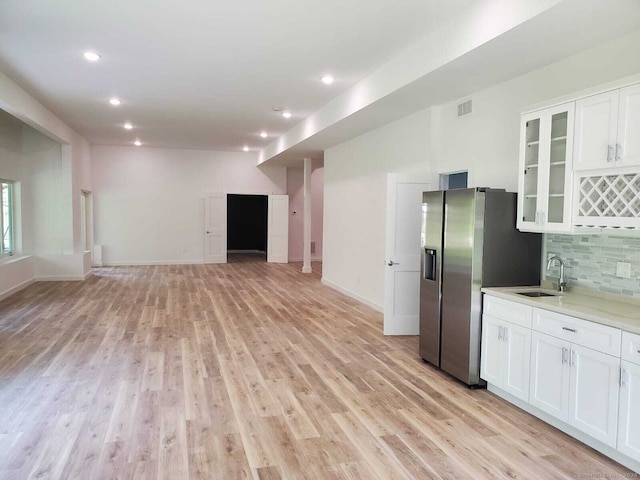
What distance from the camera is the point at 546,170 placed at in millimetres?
3461

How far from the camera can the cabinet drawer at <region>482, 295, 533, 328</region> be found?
10.9 feet

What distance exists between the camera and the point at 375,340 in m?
5.24

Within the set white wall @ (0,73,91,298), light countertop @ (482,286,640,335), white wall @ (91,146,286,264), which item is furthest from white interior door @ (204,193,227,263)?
light countertop @ (482,286,640,335)

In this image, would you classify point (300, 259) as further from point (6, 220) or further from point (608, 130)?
point (608, 130)

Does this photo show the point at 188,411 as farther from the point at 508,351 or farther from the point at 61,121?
the point at 61,121

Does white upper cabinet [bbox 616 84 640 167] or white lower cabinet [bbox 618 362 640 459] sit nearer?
white lower cabinet [bbox 618 362 640 459]

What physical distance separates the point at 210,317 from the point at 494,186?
405cm

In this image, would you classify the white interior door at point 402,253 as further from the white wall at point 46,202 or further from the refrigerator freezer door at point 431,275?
the white wall at point 46,202

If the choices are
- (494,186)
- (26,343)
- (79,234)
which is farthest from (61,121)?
(494,186)

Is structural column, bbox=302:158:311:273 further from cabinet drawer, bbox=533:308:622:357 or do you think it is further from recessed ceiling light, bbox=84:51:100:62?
cabinet drawer, bbox=533:308:622:357

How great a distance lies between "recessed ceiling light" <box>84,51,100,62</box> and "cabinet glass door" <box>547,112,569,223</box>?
14.7ft

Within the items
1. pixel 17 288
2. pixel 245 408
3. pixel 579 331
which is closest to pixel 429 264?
pixel 579 331

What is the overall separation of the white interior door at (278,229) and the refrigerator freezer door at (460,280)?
29.0ft

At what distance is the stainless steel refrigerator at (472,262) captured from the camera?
3766 mm
